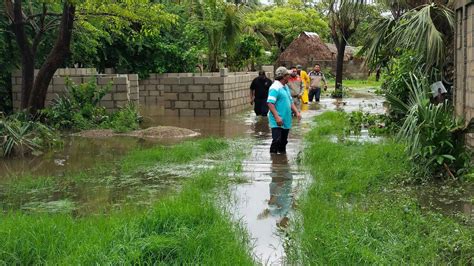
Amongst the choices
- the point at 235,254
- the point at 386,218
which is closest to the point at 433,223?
the point at 386,218

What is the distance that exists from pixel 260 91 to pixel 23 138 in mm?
6703

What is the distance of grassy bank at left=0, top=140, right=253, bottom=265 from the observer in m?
4.97

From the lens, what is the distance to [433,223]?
6.06 meters

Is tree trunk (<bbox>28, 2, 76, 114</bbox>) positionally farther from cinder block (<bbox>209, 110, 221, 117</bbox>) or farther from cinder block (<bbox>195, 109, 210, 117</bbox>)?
cinder block (<bbox>209, 110, 221, 117</bbox>)

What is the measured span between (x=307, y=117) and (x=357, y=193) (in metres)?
10.8

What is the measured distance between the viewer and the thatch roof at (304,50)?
42531 millimetres

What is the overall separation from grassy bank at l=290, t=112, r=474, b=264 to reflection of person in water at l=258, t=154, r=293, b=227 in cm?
23

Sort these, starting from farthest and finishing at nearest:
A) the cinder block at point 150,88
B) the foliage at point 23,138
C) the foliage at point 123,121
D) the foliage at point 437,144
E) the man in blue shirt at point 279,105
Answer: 1. the cinder block at point 150,88
2. the foliage at point 123,121
3. the foliage at point 23,138
4. the man in blue shirt at point 279,105
5. the foliage at point 437,144

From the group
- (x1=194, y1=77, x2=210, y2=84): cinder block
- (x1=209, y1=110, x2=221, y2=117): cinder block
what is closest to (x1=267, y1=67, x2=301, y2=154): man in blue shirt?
(x1=209, y1=110, x2=221, y2=117): cinder block

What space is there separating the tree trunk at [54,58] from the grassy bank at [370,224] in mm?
7627

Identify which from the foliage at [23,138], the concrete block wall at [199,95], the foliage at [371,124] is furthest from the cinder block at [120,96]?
the foliage at [371,124]

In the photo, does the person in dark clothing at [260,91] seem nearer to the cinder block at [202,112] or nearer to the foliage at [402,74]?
the cinder block at [202,112]

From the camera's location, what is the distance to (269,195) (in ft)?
26.2

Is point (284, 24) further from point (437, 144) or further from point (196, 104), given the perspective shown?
point (437, 144)
